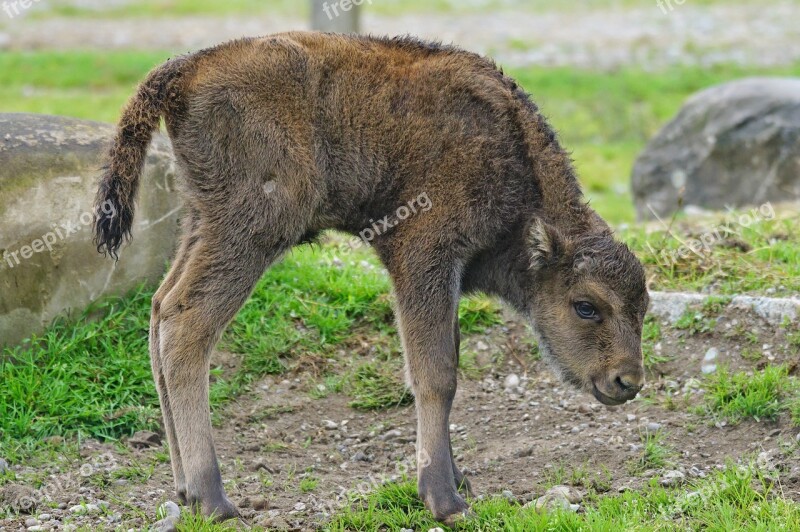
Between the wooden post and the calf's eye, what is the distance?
29.5 feet

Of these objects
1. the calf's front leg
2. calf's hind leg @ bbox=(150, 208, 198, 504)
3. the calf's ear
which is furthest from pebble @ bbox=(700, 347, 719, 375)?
calf's hind leg @ bbox=(150, 208, 198, 504)

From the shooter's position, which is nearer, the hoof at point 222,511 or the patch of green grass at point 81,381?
the hoof at point 222,511

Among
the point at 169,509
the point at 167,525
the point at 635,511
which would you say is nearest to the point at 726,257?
the point at 635,511

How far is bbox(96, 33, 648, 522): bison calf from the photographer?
585cm

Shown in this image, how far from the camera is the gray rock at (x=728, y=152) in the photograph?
11.4 meters

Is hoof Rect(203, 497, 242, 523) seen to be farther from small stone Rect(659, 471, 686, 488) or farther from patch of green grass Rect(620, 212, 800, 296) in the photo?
patch of green grass Rect(620, 212, 800, 296)

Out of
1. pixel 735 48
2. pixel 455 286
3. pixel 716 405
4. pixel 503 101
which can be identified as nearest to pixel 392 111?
pixel 503 101

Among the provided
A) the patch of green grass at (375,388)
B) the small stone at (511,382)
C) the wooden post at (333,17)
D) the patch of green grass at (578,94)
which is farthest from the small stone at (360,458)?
Answer: the wooden post at (333,17)

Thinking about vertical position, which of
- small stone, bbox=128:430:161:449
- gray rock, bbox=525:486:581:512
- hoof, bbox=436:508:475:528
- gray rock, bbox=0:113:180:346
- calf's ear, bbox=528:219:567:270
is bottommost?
gray rock, bbox=525:486:581:512

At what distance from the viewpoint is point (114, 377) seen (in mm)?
7043

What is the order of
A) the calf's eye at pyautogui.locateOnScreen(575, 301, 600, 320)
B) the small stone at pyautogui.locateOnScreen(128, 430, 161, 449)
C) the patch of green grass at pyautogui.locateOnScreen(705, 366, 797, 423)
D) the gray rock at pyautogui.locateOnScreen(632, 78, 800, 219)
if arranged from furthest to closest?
the gray rock at pyautogui.locateOnScreen(632, 78, 800, 219) → the small stone at pyautogui.locateOnScreen(128, 430, 161, 449) → the patch of green grass at pyautogui.locateOnScreen(705, 366, 797, 423) → the calf's eye at pyautogui.locateOnScreen(575, 301, 600, 320)

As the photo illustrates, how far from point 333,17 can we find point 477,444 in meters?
9.02

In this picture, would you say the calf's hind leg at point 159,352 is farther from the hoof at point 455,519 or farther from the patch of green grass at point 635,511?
the hoof at point 455,519

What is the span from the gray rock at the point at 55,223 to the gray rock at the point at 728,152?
606cm
